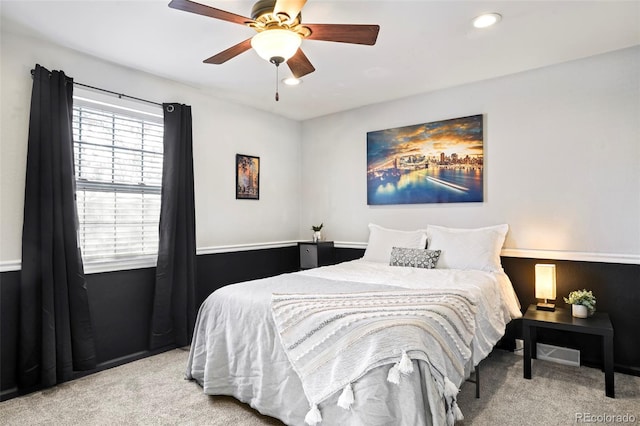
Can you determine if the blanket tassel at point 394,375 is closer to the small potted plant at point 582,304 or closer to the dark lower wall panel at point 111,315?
the small potted plant at point 582,304

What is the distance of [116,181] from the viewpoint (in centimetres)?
324

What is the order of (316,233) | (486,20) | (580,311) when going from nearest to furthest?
(486,20) < (580,311) < (316,233)

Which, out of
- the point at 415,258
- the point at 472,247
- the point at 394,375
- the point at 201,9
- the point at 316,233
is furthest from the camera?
the point at 316,233

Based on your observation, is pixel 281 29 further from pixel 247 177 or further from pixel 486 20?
pixel 247 177

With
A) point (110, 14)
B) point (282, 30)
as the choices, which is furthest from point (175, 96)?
point (282, 30)

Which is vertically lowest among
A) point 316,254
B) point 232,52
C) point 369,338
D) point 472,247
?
point 369,338

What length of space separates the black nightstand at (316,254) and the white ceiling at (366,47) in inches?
72.5

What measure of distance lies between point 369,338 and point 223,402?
129 cm

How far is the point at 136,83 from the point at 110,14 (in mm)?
1008

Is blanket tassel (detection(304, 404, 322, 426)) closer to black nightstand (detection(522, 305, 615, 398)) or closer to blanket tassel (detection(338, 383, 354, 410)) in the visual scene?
blanket tassel (detection(338, 383, 354, 410))

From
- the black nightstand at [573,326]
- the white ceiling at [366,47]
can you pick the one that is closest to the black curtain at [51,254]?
the white ceiling at [366,47]

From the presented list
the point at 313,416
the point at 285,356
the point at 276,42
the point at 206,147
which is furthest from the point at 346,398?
the point at 206,147

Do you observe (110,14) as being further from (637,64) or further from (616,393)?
(616,393)

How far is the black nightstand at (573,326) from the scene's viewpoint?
2500 millimetres
